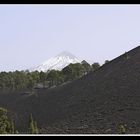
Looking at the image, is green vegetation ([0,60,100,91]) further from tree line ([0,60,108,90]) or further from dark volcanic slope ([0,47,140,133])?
dark volcanic slope ([0,47,140,133])

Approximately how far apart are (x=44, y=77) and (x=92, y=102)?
7.16 meters

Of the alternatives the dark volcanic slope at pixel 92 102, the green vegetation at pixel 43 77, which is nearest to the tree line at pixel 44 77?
the green vegetation at pixel 43 77

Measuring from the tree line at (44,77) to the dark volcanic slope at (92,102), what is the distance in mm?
1285

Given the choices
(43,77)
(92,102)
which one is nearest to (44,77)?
(43,77)

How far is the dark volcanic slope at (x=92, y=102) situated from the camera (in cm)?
1903

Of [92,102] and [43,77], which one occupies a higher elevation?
[43,77]

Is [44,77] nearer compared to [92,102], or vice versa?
[92,102]

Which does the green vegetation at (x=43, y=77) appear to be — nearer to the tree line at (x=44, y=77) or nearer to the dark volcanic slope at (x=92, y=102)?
the tree line at (x=44, y=77)

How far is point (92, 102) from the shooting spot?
23.0 meters

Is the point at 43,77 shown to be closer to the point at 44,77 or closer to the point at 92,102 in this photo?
the point at 44,77

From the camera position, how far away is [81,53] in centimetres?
4456
